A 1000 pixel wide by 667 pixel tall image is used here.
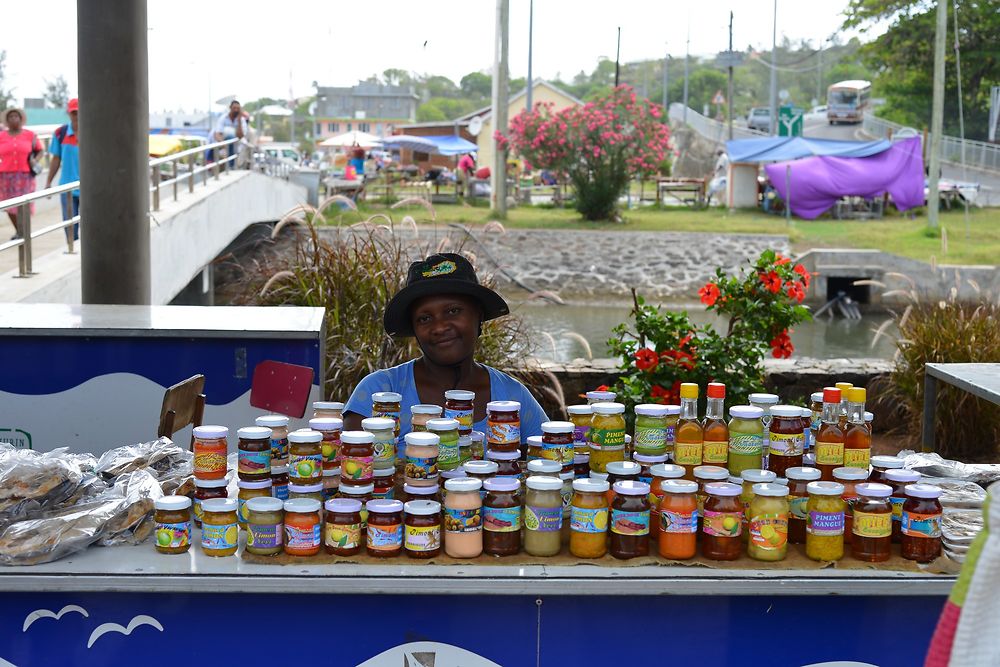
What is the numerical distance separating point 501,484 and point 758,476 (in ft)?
2.55

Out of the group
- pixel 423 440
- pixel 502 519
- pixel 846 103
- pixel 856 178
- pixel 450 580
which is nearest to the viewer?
pixel 450 580

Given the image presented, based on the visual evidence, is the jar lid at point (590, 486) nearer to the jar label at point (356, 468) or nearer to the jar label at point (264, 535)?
the jar label at point (356, 468)

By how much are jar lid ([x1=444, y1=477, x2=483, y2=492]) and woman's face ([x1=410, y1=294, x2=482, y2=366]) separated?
1478 millimetres

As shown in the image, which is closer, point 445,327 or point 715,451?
point 715,451

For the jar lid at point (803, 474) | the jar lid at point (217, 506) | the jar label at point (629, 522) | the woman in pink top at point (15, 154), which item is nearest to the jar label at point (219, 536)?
the jar lid at point (217, 506)

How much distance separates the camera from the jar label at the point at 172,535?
3.43 meters

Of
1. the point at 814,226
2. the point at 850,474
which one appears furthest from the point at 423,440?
the point at 814,226

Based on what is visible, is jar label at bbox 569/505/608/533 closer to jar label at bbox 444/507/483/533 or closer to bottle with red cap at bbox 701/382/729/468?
jar label at bbox 444/507/483/533

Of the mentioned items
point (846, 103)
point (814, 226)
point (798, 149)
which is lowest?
point (814, 226)

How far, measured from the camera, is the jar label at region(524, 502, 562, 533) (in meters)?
3.39

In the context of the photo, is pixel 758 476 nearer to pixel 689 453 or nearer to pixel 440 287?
pixel 689 453

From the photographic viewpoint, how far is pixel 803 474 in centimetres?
354

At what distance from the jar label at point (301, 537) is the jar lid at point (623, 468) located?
0.91 m

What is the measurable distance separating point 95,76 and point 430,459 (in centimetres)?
505
